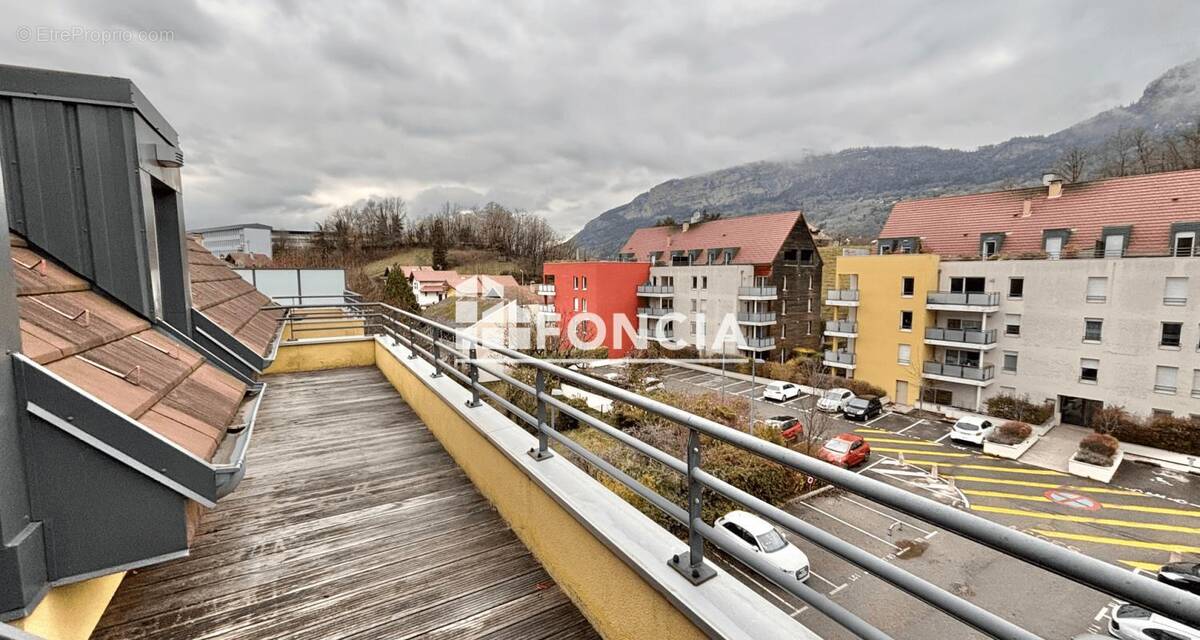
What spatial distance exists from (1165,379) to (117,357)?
28.8 meters

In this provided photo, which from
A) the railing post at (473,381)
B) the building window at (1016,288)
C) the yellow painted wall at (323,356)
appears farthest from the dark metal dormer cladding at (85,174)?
the building window at (1016,288)

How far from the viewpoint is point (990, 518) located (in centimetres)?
848

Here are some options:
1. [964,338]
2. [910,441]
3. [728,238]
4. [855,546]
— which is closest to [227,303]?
[855,546]

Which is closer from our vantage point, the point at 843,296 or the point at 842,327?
the point at 843,296

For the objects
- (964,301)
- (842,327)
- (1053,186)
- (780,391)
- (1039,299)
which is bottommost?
(780,391)

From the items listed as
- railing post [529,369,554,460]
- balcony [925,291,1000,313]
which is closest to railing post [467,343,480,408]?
railing post [529,369,554,460]

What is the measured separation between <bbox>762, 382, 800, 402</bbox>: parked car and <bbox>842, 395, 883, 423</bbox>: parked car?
8.80 ft

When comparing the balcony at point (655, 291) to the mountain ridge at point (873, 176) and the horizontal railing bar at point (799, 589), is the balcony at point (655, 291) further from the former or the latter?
the mountain ridge at point (873, 176)

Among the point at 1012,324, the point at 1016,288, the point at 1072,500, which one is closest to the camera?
the point at 1072,500

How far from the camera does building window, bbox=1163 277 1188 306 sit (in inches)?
715

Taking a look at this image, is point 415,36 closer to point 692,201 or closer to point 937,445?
point 937,445

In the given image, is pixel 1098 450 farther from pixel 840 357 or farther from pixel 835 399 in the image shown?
pixel 840 357

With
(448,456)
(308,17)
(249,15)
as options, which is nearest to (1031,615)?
(448,456)

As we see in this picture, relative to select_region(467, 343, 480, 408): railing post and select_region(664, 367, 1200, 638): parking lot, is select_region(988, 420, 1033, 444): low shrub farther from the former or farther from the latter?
select_region(467, 343, 480, 408): railing post
